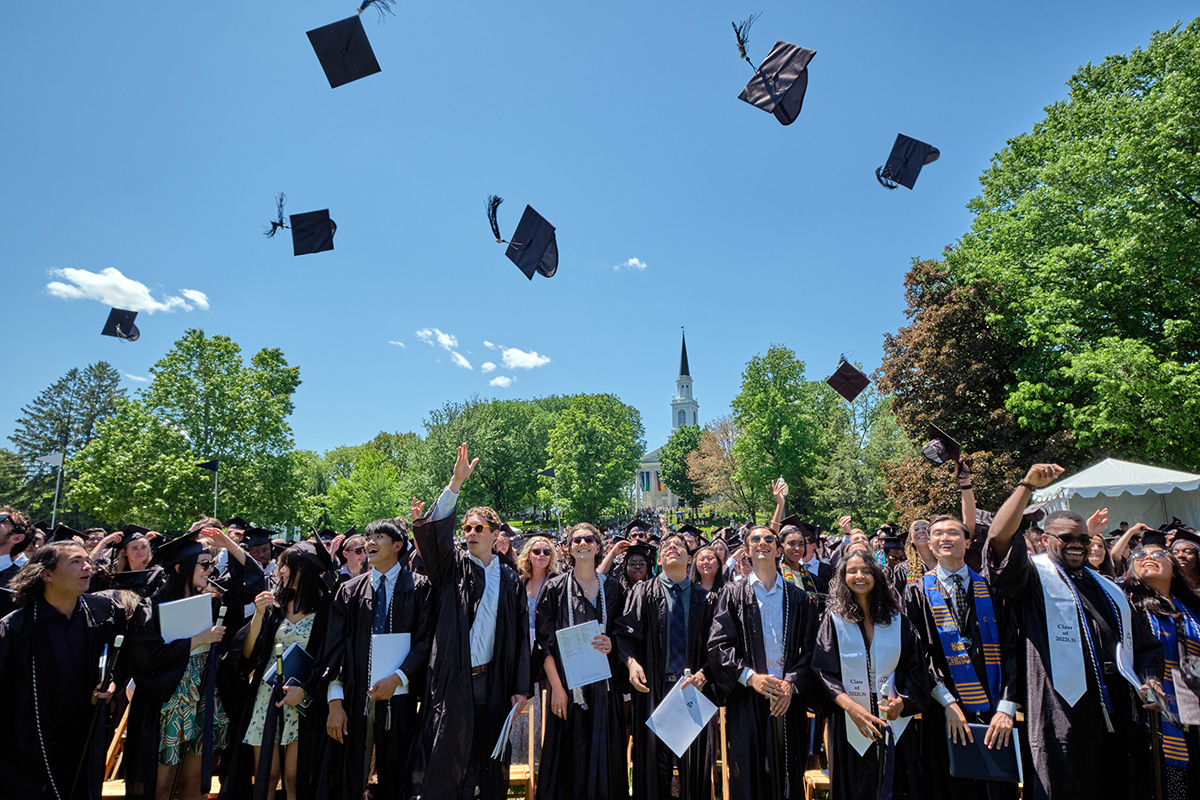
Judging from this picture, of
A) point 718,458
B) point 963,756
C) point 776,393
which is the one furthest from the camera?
point 718,458

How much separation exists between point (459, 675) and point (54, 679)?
232 centimetres

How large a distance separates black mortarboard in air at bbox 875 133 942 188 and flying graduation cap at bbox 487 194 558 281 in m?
4.27

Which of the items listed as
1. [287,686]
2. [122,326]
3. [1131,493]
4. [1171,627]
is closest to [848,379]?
[1131,493]

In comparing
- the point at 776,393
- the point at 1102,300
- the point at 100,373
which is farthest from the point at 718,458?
the point at 100,373

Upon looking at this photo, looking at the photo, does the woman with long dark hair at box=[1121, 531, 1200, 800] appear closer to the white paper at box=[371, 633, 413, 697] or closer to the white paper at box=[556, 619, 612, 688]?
the white paper at box=[556, 619, 612, 688]

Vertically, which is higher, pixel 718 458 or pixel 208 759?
pixel 718 458

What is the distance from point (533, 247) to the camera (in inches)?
269

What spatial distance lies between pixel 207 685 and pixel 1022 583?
5.20 meters

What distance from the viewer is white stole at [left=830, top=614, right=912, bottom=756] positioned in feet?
11.0

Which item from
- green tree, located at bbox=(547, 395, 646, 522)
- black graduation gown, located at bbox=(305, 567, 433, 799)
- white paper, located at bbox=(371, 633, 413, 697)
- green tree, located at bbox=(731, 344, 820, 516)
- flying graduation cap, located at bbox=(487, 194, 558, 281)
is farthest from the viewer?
green tree, located at bbox=(547, 395, 646, 522)

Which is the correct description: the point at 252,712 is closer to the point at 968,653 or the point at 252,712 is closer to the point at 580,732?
the point at 580,732

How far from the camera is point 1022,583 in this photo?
3447 millimetres

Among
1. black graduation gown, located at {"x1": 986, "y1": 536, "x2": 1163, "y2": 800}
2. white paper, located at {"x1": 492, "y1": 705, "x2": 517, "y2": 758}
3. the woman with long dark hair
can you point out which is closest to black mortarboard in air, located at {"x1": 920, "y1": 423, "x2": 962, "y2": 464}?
black graduation gown, located at {"x1": 986, "y1": 536, "x2": 1163, "y2": 800}

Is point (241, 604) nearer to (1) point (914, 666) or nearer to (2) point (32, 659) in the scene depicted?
(2) point (32, 659)
